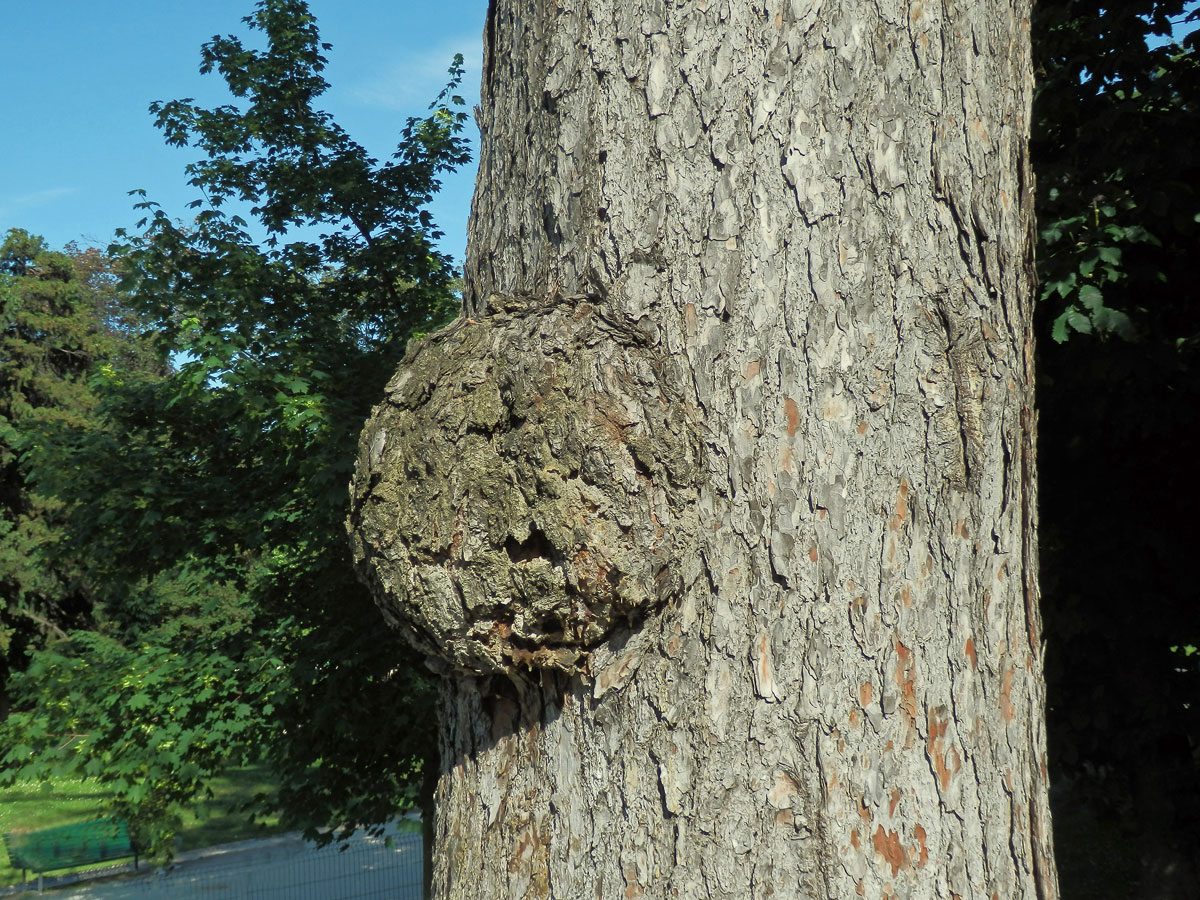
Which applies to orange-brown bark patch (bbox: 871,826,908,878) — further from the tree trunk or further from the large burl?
the large burl

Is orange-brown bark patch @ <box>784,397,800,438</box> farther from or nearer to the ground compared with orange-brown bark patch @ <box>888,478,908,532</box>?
farther from the ground

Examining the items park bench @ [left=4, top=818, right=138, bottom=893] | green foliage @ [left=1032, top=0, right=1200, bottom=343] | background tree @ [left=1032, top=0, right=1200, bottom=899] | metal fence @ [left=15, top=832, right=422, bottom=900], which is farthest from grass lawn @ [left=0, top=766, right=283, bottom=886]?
green foliage @ [left=1032, top=0, right=1200, bottom=343]

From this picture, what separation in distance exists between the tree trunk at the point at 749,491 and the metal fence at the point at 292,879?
13519mm

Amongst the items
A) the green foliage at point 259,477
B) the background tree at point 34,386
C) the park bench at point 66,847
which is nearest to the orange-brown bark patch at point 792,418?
the green foliage at point 259,477

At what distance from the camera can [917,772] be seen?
1.33m

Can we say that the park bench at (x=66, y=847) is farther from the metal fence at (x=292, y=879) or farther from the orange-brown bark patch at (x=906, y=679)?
the orange-brown bark patch at (x=906, y=679)

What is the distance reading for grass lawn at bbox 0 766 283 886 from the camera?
17828 mm

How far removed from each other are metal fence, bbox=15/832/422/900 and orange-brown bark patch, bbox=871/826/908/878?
13658 millimetres

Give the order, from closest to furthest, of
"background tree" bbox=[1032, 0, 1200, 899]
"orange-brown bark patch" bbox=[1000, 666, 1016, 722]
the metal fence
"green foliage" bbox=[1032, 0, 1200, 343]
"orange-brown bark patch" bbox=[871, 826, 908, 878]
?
1. "orange-brown bark patch" bbox=[871, 826, 908, 878]
2. "orange-brown bark patch" bbox=[1000, 666, 1016, 722]
3. "green foliage" bbox=[1032, 0, 1200, 343]
4. "background tree" bbox=[1032, 0, 1200, 899]
5. the metal fence

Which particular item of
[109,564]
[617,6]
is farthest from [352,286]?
[617,6]

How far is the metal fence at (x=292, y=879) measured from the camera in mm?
14141

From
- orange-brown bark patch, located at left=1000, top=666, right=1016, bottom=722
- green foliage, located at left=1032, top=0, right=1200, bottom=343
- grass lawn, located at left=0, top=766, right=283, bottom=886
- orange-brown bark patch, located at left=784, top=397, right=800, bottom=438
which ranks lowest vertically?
grass lawn, located at left=0, top=766, right=283, bottom=886

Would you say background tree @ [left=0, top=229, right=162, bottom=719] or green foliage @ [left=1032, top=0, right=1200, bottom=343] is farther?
background tree @ [left=0, top=229, right=162, bottom=719]

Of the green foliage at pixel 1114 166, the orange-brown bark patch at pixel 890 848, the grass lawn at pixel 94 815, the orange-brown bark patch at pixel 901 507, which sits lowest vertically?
the grass lawn at pixel 94 815
